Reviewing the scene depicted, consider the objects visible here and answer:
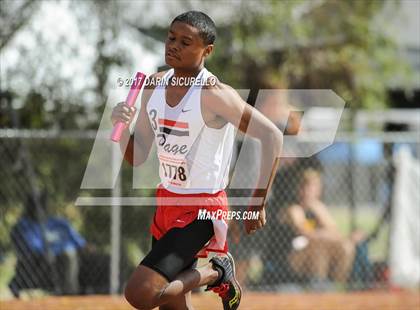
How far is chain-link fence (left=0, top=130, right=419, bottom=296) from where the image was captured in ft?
33.6

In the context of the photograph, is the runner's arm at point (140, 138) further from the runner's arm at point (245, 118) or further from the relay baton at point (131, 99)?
the runner's arm at point (245, 118)

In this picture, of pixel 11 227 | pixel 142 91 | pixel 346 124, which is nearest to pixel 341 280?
pixel 346 124

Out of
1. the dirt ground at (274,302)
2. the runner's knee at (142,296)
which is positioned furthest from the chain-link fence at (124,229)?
the runner's knee at (142,296)

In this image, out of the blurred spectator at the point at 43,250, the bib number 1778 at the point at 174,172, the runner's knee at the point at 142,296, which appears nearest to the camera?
the runner's knee at the point at 142,296

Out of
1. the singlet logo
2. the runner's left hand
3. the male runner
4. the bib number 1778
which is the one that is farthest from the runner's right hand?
the runner's left hand

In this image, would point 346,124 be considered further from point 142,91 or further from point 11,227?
point 142,91

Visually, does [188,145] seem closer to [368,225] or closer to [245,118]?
[245,118]

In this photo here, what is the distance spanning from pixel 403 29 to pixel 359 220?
2966 mm

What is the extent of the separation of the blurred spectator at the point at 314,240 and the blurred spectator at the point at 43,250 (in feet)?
8.17

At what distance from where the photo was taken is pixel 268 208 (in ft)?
35.0

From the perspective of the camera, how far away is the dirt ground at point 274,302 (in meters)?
9.34

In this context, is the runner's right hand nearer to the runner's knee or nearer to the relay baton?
the relay baton

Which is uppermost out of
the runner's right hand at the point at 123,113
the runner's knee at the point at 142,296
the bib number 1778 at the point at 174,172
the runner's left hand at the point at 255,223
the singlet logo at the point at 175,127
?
the runner's right hand at the point at 123,113

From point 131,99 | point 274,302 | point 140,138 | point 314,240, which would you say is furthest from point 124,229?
point 131,99
